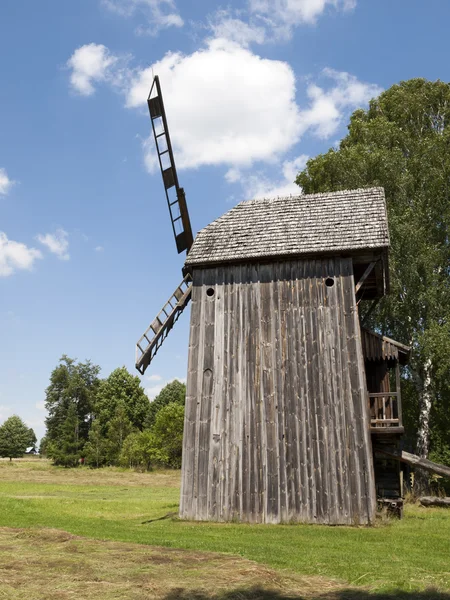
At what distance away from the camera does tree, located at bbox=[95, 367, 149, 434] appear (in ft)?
220

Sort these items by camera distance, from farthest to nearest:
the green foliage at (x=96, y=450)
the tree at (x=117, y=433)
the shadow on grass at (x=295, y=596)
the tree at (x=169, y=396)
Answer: the tree at (x=169, y=396) < the tree at (x=117, y=433) < the green foliage at (x=96, y=450) < the shadow on grass at (x=295, y=596)

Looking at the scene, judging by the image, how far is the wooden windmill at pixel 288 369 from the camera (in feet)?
52.2

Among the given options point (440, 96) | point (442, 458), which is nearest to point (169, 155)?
point (440, 96)

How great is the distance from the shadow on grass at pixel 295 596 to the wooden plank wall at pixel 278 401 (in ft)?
27.9

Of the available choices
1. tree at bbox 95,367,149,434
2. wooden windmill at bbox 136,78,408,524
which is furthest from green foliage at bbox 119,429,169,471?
wooden windmill at bbox 136,78,408,524

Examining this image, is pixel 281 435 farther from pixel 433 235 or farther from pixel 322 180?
pixel 322 180

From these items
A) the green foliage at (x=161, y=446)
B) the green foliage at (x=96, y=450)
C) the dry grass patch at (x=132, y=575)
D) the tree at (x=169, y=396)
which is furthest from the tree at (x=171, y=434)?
the dry grass patch at (x=132, y=575)

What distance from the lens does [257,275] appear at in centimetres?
1802

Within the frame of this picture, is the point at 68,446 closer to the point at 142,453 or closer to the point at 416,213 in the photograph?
the point at 142,453

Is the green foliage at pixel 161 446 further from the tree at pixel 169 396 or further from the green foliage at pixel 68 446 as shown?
the tree at pixel 169 396

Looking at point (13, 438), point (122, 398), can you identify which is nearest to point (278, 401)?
point (122, 398)

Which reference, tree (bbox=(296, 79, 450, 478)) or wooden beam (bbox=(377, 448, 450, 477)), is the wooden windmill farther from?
tree (bbox=(296, 79, 450, 478))

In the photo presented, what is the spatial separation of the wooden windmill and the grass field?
43.8 inches

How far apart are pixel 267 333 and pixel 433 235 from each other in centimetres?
1410
